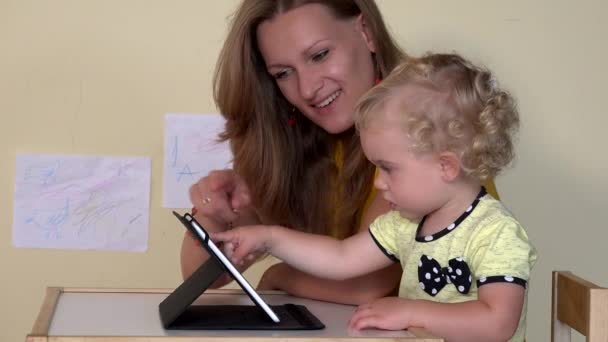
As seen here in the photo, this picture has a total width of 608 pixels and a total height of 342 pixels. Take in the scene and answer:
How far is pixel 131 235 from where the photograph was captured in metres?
2.26

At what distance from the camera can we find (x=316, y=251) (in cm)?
129

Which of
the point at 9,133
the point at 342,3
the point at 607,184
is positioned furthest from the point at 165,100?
the point at 607,184

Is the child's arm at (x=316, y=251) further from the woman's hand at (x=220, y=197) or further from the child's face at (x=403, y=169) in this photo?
the woman's hand at (x=220, y=197)

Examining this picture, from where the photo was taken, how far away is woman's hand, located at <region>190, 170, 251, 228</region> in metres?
1.53

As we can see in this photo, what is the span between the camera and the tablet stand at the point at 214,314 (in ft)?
3.14

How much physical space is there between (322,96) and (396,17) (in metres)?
0.73

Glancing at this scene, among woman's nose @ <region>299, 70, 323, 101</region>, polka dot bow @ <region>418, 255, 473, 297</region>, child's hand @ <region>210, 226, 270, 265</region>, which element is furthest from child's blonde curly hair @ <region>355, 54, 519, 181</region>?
woman's nose @ <region>299, 70, 323, 101</region>

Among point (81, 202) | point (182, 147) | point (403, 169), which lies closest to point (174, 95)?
point (182, 147)

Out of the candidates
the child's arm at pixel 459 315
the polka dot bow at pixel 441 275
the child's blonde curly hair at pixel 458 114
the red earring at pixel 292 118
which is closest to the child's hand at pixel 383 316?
the child's arm at pixel 459 315

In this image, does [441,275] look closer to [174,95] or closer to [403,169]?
[403,169]

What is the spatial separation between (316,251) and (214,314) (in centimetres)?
29

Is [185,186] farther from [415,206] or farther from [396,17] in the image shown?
[415,206]

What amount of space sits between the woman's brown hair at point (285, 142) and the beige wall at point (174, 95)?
523 millimetres

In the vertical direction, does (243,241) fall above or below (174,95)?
below
